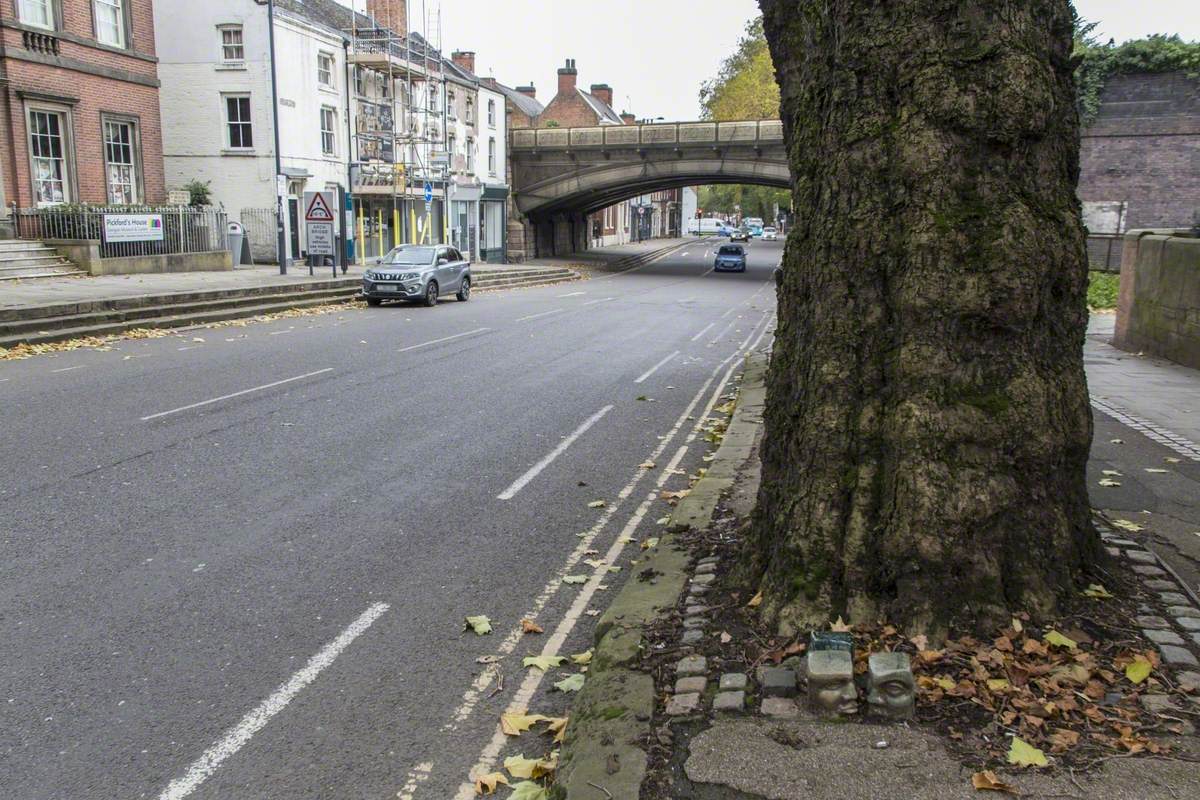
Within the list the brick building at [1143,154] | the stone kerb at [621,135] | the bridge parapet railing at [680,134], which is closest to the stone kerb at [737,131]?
the bridge parapet railing at [680,134]

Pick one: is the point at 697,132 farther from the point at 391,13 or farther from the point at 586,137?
the point at 391,13

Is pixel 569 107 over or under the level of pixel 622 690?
over

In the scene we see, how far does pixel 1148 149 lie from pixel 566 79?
5777 centimetres

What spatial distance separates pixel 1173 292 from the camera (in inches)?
577

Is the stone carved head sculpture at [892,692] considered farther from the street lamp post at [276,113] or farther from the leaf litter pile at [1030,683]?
the street lamp post at [276,113]

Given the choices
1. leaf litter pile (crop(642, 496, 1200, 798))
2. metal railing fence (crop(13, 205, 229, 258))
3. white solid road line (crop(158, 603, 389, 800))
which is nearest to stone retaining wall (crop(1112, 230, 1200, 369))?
leaf litter pile (crop(642, 496, 1200, 798))

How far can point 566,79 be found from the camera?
82.2 metres

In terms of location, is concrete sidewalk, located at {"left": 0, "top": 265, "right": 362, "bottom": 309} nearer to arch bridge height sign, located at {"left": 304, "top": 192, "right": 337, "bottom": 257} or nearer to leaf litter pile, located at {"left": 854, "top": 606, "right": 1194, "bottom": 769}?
arch bridge height sign, located at {"left": 304, "top": 192, "right": 337, "bottom": 257}

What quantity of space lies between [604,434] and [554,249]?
51.6m

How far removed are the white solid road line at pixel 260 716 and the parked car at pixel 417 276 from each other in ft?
68.0

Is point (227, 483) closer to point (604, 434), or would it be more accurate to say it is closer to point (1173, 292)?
point (604, 434)

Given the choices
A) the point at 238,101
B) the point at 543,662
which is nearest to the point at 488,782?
the point at 543,662

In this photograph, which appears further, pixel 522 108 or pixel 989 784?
pixel 522 108

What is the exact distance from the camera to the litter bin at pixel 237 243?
30984mm
